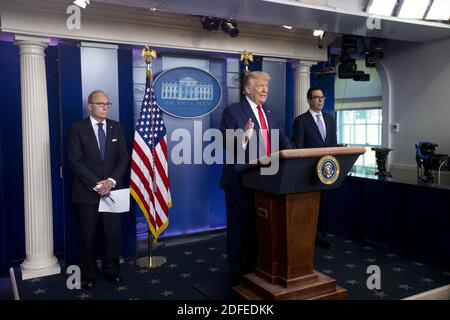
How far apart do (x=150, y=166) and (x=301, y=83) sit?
7.80 ft

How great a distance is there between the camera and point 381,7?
3.99 m

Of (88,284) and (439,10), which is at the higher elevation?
(439,10)

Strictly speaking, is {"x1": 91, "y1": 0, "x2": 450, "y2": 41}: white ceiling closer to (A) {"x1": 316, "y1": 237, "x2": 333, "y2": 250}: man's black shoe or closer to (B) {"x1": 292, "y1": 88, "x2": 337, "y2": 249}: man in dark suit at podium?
(B) {"x1": 292, "y1": 88, "x2": 337, "y2": 249}: man in dark suit at podium

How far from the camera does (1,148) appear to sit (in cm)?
397

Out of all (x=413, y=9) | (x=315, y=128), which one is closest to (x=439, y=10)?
(x=413, y=9)

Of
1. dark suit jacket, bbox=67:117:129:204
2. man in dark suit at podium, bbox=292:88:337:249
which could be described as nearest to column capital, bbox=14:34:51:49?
dark suit jacket, bbox=67:117:129:204

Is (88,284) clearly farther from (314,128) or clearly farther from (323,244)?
(314,128)

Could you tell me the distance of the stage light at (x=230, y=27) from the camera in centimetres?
433

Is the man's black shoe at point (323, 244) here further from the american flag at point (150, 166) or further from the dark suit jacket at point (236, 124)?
the dark suit jacket at point (236, 124)

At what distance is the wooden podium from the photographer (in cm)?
245

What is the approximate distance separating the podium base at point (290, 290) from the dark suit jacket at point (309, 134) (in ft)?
5.71

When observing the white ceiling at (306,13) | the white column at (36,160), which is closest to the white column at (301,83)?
the white ceiling at (306,13)
